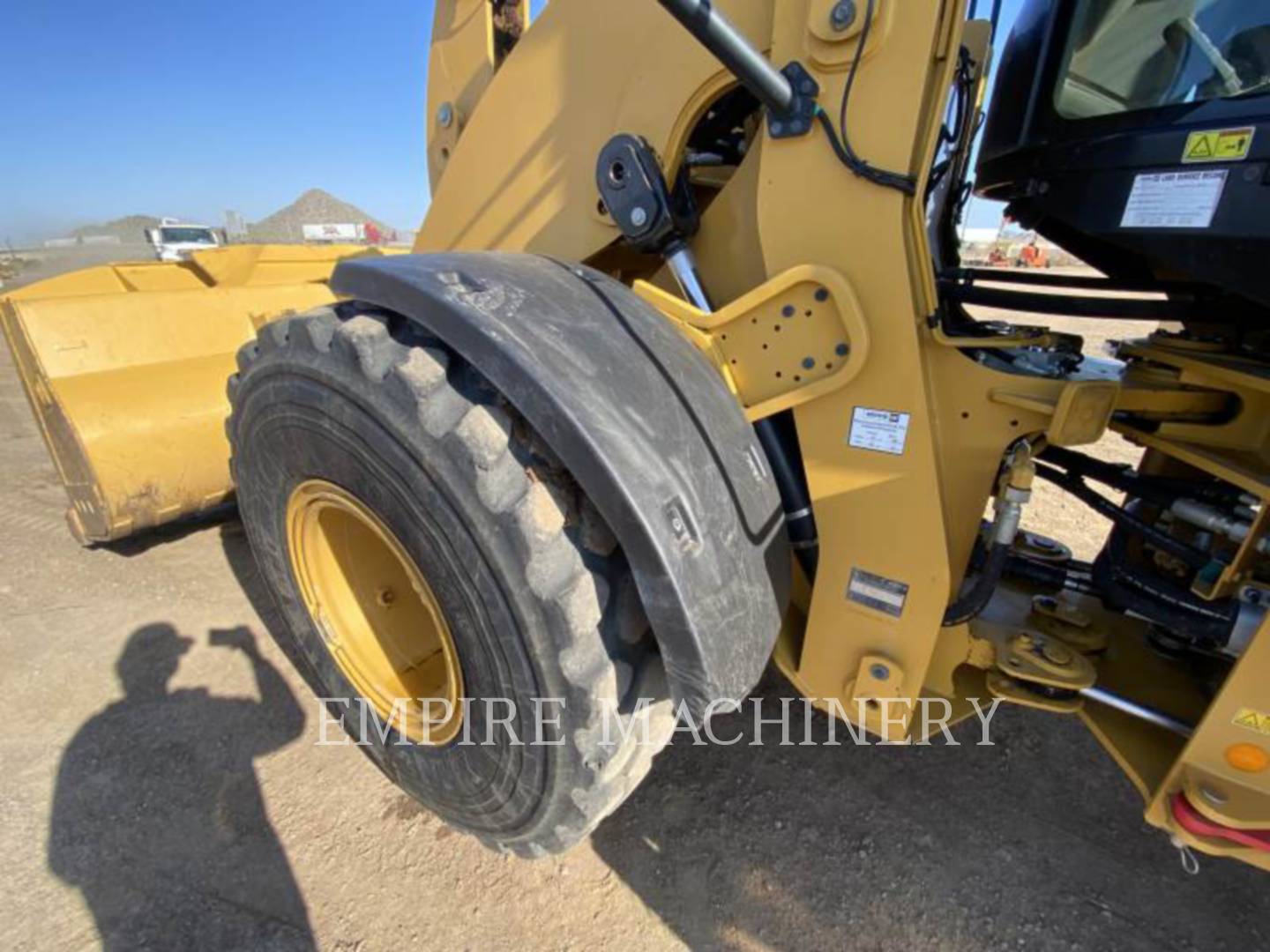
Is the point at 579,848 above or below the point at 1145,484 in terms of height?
below

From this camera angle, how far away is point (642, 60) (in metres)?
1.64

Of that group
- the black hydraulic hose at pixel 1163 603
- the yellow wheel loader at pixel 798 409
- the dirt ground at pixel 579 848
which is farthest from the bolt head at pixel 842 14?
the dirt ground at pixel 579 848

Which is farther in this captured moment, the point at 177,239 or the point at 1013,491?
the point at 177,239

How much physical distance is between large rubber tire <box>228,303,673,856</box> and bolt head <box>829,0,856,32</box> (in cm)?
100

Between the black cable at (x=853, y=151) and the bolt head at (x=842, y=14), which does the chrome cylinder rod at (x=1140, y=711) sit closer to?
the black cable at (x=853, y=151)

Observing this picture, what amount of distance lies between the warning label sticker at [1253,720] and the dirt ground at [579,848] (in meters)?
0.81

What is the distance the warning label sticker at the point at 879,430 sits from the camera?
140 cm

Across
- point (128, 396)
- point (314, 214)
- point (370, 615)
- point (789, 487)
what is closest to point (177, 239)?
point (128, 396)

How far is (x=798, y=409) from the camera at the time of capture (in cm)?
149

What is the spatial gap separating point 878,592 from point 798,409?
0.47 meters

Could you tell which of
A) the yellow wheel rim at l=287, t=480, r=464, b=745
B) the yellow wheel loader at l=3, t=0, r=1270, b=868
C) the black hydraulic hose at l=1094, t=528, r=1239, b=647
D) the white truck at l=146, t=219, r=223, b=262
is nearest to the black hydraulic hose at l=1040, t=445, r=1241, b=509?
the yellow wheel loader at l=3, t=0, r=1270, b=868

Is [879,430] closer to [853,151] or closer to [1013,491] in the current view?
[1013,491]

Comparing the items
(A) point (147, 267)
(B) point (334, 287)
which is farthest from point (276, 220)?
(B) point (334, 287)

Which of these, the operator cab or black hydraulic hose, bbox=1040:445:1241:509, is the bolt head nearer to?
the operator cab
